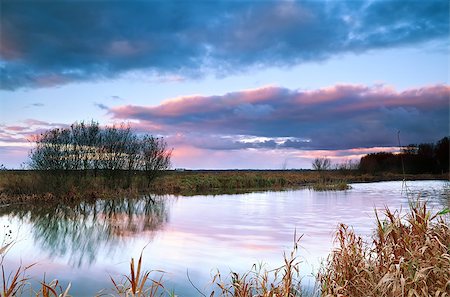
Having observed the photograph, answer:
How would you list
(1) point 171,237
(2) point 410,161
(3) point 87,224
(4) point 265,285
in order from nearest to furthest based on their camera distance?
1. (4) point 265,285
2. (1) point 171,237
3. (3) point 87,224
4. (2) point 410,161

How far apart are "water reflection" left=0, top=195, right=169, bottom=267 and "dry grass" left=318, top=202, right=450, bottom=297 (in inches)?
183

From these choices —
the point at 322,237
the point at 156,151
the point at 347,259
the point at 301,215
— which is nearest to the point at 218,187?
the point at 156,151

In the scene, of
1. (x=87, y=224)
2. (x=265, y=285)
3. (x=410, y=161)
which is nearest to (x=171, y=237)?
(x=87, y=224)

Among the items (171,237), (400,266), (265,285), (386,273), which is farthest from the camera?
(171,237)

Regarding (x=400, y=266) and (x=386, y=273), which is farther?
(x=400, y=266)

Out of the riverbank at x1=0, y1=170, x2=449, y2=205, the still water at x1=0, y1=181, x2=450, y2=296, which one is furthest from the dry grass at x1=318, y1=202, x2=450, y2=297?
the riverbank at x1=0, y1=170, x2=449, y2=205

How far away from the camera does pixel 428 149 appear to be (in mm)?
39719

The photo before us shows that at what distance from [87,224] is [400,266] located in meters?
9.37

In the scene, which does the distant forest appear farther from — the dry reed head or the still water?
the dry reed head

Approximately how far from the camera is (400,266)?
343cm

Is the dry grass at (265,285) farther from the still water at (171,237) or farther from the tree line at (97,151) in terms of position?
the tree line at (97,151)

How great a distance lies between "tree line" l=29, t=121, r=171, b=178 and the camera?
1709 cm

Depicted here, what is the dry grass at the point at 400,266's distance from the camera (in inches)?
124

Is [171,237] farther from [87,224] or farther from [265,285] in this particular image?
[265,285]
